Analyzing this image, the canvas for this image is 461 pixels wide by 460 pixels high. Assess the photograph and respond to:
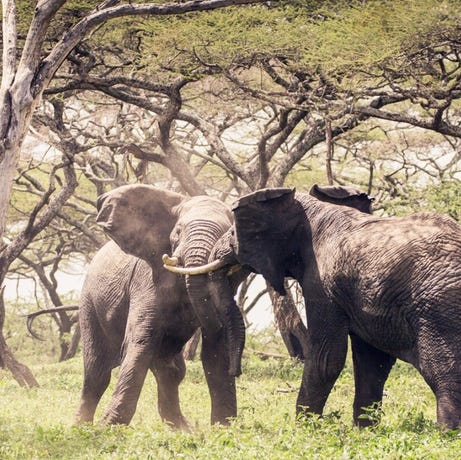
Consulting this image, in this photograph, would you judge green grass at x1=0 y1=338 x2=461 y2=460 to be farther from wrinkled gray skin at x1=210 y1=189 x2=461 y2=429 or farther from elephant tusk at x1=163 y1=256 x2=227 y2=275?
elephant tusk at x1=163 y1=256 x2=227 y2=275

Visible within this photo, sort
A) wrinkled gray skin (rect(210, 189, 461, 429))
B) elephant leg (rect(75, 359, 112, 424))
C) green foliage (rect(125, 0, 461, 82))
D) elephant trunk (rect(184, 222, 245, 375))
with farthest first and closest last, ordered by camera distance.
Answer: green foliage (rect(125, 0, 461, 82)), elephant leg (rect(75, 359, 112, 424)), elephant trunk (rect(184, 222, 245, 375)), wrinkled gray skin (rect(210, 189, 461, 429))

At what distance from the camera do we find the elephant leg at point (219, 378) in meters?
11.1

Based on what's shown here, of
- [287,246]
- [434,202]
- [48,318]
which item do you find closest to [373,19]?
[434,202]

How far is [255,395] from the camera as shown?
1482 cm

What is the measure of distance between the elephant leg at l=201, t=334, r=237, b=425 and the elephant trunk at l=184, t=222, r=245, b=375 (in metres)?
0.32

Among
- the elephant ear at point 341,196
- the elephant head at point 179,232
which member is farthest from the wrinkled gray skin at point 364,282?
the elephant head at point 179,232

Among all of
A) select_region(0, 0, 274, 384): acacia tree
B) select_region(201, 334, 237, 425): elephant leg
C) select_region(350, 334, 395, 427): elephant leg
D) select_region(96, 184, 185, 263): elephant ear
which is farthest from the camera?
select_region(96, 184, 185, 263): elephant ear

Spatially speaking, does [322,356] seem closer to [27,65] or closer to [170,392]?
[170,392]

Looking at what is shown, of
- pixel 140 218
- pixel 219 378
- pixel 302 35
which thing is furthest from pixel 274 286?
pixel 302 35

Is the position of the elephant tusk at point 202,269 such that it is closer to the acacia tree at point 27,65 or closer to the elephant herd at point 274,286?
the elephant herd at point 274,286

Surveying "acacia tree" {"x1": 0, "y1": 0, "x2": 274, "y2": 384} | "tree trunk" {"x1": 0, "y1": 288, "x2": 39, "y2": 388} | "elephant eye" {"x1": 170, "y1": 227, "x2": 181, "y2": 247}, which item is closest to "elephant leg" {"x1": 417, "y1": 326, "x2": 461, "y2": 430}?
"elephant eye" {"x1": 170, "y1": 227, "x2": 181, "y2": 247}

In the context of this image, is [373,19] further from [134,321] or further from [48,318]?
[48,318]

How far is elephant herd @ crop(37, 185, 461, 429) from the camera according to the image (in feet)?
28.9

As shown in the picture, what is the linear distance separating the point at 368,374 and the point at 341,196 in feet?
5.13
